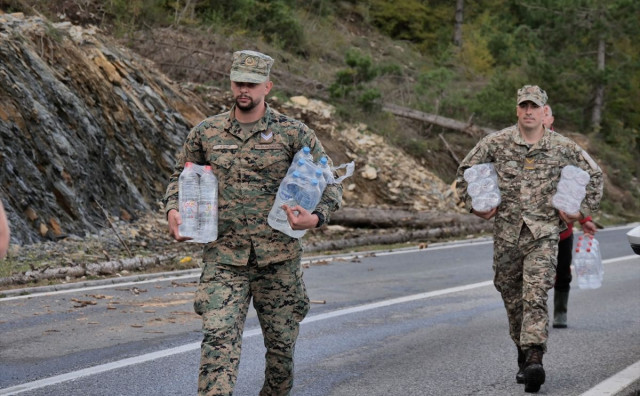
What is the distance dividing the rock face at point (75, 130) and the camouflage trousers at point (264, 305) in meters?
9.30

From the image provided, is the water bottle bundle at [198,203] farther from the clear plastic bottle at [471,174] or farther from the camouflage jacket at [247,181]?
the clear plastic bottle at [471,174]

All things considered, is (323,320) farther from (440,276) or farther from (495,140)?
(440,276)

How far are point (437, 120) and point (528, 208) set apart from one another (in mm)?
21390

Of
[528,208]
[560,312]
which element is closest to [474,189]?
[528,208]

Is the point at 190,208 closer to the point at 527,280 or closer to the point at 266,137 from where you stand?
the point at 266,137

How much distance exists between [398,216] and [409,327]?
35.6 ft

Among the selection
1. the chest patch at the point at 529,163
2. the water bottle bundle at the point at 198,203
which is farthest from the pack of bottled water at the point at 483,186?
the water bottle bundle at the point at 198,203

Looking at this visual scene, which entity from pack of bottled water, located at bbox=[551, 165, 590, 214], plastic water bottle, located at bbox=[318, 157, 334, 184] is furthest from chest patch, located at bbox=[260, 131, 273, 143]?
pack of bottled water, located at bbox=[551, 165, 590, 214]

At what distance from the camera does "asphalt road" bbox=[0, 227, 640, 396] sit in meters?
7.14

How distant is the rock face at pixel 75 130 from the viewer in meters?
15.0

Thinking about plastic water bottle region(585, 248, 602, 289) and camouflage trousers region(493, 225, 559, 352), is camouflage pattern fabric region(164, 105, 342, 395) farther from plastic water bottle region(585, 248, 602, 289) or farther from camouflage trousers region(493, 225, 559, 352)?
plastic water bottle region(585, 248, 602, 289)

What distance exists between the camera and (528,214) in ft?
23.6

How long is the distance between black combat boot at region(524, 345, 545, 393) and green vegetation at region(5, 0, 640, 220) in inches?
613

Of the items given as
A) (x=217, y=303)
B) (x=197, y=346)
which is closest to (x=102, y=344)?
(x=197, y=346)
